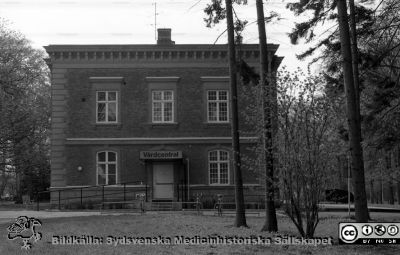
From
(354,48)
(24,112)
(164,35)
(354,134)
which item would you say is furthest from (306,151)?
(24,112)

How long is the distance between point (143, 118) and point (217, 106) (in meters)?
→ 4.24

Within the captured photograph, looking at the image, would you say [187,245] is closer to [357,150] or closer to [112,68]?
[357,150]

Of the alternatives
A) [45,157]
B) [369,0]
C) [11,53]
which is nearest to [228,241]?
[369,0]

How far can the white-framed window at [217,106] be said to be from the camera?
106 ft

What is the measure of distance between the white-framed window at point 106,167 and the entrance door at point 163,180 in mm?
2216

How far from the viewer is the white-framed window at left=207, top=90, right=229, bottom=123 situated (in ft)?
106

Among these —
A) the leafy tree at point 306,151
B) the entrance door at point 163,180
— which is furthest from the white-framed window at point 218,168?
the leafy tree at point 306,151

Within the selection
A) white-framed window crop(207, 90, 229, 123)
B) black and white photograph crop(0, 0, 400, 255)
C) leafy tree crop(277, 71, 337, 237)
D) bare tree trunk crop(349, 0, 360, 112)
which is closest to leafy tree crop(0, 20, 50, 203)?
black and white photograph crop(0, 0, 400, 255)

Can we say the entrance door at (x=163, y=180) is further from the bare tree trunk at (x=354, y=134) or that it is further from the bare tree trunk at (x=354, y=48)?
the bare tree trunk at (x=354, y=134)

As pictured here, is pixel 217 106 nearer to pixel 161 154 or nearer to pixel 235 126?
pixel 161 154

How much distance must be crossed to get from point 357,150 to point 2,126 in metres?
31.3

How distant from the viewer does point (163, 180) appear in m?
31.7

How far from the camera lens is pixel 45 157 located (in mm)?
50500

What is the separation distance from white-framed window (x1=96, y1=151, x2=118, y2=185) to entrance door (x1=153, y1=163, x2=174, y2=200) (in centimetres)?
222
